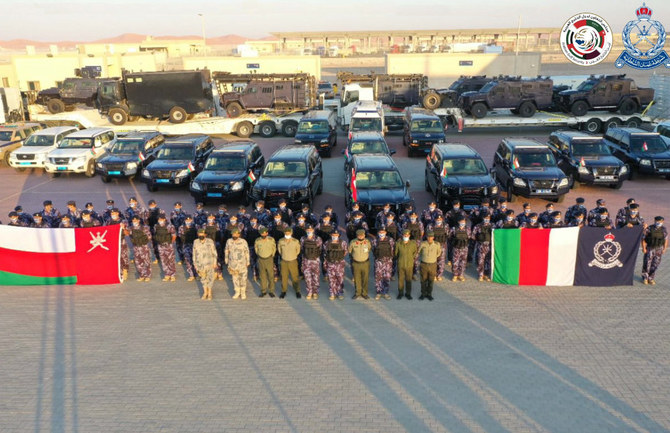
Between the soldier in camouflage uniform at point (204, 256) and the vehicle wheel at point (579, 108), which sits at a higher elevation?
the vehicle wheel at point (579, 108)

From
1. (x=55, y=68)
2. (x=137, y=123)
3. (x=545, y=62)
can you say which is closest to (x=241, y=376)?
(x=137, y=123)

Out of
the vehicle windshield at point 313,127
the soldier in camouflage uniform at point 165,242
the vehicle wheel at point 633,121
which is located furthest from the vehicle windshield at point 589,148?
the soldier in camouflage uniform at point 165,242

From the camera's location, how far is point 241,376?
7.48m

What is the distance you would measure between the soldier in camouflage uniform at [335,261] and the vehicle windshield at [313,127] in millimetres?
13894

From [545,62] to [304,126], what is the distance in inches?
3059

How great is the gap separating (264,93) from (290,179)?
48.9 feet

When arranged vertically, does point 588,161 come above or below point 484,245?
above

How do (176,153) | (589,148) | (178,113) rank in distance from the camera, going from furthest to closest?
(178,113), (176,153), (589,148)

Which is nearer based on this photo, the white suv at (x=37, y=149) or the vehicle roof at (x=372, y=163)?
the vehicle roof at (x=372, y=163)

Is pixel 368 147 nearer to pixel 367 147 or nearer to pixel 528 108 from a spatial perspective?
pixel 367 147

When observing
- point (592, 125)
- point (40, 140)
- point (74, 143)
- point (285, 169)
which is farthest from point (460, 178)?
point (40, 140)

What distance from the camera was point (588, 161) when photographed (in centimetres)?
1675

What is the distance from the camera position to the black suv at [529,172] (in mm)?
14938

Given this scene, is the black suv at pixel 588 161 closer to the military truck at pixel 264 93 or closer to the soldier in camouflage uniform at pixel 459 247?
the soldier in camouflage uniform at pixel 459 247
